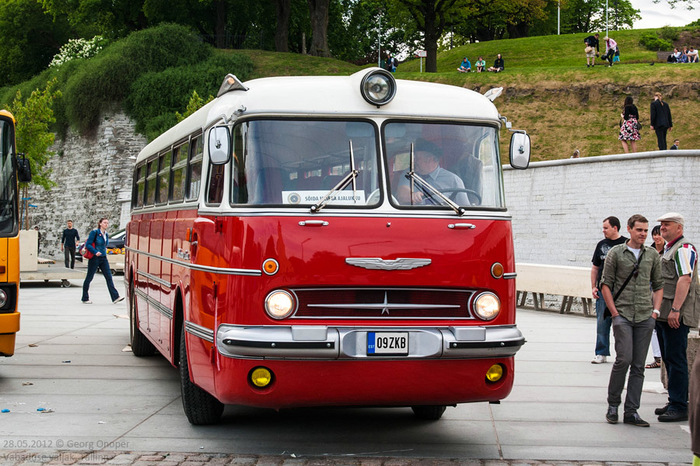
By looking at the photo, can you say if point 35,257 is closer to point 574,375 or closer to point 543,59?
point 574,375

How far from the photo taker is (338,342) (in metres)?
6.64

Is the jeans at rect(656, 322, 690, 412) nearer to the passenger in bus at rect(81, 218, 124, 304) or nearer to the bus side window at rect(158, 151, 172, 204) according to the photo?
the bus side window at rect(158, 151, 172, 204)

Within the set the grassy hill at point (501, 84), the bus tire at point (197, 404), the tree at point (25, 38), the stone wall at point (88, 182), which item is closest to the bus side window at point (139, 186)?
the bus tire at point (197, 404)

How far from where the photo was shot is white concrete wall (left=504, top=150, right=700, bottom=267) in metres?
24.3

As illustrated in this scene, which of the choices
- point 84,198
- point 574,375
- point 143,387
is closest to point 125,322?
point 143,387

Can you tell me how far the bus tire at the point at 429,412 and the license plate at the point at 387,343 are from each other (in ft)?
6.02

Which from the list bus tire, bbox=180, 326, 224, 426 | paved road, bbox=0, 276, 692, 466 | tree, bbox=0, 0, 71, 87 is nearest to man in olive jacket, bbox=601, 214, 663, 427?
paved road, bbox=0, 276, 692, 466

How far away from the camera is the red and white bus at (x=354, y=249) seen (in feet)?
22.2

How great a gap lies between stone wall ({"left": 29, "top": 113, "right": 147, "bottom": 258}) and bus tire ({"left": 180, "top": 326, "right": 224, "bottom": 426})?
1491 inches

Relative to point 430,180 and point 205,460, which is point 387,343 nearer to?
point 430,180

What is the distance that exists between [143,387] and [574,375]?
4853 millimetres

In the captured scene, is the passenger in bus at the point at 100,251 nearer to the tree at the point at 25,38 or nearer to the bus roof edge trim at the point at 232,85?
the bus roof edge trim at the point at 232,85

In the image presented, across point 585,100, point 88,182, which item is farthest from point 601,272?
point 88,182

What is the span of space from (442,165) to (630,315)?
2294 mm
